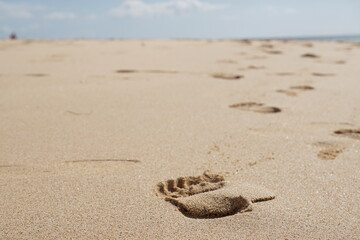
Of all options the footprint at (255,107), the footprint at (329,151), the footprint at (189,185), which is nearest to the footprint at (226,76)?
the footprint at (255,107)

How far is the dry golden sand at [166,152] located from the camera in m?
0.97

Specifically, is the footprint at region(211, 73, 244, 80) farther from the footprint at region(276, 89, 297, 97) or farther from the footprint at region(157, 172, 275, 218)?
the footprint at region(157, 172, 275, 218)

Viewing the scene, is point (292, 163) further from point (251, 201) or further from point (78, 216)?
point (78, 216)

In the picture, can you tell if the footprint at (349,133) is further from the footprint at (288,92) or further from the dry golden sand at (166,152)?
the footprint at (288,92)

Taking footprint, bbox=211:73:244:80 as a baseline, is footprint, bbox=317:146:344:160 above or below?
below

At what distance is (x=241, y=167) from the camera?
4.27ft

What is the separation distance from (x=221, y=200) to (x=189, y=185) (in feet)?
0.54

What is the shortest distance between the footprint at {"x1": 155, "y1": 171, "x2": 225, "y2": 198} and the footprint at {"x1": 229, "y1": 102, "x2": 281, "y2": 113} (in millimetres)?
887

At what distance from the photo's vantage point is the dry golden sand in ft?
3.18

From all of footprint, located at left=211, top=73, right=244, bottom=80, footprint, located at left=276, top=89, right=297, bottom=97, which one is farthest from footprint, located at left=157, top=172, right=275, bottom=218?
footprint, located at left=211, top=73, right=244, bottom=80

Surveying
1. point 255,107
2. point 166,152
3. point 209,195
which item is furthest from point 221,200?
point 255,107

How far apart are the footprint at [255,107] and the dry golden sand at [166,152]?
22 mm

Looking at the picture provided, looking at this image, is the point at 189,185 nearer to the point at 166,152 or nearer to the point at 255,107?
the point at 166,152

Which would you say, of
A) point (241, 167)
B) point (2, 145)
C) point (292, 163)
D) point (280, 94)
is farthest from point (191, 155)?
point (280, 94)
